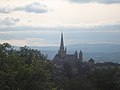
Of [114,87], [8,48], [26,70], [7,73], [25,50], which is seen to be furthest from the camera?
[114,87]

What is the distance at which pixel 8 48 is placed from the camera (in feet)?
129

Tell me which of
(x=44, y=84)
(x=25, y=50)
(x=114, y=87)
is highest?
(x=25, y=50)

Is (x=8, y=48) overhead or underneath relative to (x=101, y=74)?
overhead

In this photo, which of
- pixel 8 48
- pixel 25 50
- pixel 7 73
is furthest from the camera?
pixel 25 50

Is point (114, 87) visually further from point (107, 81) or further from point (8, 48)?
point (8, 48)

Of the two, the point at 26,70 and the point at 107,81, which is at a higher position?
the point at 26,70

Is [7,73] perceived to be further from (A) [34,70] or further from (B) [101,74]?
(B) [101,74]

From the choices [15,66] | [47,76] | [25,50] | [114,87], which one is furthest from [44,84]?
[114,87]

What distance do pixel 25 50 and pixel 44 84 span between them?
773 cm

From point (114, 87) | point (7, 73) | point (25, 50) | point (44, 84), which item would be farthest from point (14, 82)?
point (114, 87)

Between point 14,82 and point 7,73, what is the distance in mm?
1597

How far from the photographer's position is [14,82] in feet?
117

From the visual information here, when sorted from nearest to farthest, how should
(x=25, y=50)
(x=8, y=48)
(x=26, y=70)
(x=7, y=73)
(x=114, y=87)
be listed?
(x=7, y=73) → (x=26, y=70) → (x=8, y=48) → (x=25, y=50) → (x=114, y=87)

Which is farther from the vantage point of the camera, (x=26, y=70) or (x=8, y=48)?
(x=8, y=48)
